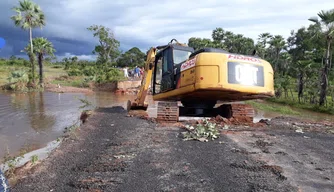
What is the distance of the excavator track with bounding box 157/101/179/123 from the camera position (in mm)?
10000

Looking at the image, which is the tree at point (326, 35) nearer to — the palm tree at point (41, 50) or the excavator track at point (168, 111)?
the excavator track at point (168, 111)

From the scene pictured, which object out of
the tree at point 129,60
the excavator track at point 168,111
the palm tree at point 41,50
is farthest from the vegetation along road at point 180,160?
the tree at point 129,60

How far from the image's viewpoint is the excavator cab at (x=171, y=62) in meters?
9.94

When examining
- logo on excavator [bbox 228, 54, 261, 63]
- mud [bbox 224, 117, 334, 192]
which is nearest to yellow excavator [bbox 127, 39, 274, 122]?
logo on excavator [bbox 228, 54, 261, 63]

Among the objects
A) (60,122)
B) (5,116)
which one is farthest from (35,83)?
(60,122)

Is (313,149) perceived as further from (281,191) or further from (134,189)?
(134,189)

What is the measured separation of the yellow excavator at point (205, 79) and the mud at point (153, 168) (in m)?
1.57

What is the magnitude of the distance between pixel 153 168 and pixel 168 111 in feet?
16.5

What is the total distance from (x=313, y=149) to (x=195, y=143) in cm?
234

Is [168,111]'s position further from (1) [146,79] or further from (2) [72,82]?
(2) [72,82]

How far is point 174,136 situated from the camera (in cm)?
755

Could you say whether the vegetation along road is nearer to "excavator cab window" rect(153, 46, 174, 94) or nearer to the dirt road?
the dirt road

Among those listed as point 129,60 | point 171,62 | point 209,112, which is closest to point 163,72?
point 171,62

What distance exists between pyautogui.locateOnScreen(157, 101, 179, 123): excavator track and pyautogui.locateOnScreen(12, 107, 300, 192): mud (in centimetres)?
237
